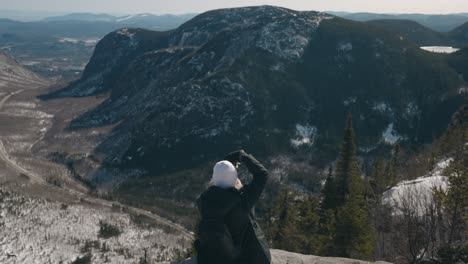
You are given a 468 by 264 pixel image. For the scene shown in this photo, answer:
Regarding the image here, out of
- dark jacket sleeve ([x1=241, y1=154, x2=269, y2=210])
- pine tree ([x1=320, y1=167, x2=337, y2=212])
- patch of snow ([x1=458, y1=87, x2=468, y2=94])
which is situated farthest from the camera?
patch of snow ([x1=458, y1=87, x2=468, y2=94])

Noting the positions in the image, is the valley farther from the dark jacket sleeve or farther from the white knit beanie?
the white knit beanie

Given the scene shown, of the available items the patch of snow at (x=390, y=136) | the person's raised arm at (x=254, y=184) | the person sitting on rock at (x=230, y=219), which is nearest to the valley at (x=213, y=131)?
the patch of snow at (x=390, y=136)

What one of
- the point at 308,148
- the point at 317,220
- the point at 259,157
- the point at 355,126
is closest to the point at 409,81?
the point at 355,126

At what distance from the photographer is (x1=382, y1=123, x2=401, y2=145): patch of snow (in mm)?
106188

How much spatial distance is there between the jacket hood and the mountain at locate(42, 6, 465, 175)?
91218 millimetres

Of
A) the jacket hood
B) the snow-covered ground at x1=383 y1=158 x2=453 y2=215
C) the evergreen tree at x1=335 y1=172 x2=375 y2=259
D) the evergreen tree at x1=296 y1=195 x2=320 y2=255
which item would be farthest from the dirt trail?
the jacket hood

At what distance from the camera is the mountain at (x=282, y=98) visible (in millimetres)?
106250

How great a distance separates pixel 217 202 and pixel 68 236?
2517 inches

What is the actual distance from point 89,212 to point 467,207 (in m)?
67.9

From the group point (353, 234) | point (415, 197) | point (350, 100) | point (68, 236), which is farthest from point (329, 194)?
point (350, 100)

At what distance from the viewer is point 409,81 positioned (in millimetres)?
122000

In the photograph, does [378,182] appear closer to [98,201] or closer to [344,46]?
[98,201]

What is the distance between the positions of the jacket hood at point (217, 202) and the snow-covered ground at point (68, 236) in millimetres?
51874

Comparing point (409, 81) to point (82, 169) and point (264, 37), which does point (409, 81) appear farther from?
point (82, 169)
